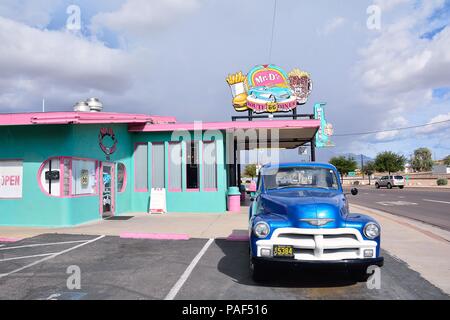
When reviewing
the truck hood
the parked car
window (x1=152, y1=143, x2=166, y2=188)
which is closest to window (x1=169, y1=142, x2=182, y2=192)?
window (x1=152, y1=143, x2=166, y2=188)

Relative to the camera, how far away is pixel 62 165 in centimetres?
1127

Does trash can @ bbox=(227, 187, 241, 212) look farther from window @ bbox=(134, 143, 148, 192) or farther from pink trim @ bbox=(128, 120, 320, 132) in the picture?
window @ bbox=(134, 143, 148, 192)

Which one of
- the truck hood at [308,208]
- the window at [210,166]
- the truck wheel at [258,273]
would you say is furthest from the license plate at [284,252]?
the window at [210,166]

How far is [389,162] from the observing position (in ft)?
257

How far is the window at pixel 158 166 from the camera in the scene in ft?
50.8

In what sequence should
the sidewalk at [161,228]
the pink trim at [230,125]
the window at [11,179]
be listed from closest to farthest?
1. the sidewalk at [161,228]
2. the window at [11,179]
3. the pink trim at [230,125]

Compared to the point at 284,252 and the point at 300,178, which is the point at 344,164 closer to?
the point at 300,178

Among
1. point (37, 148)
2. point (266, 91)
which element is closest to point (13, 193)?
point (37, 148)

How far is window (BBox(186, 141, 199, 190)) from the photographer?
15.4 m

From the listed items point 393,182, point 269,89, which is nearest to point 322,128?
point 269,89

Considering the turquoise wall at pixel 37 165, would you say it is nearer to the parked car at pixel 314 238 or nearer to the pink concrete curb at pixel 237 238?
the pink concrete curb at pixel 237 238

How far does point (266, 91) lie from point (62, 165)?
40.3ft

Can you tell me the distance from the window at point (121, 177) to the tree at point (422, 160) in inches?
5332
